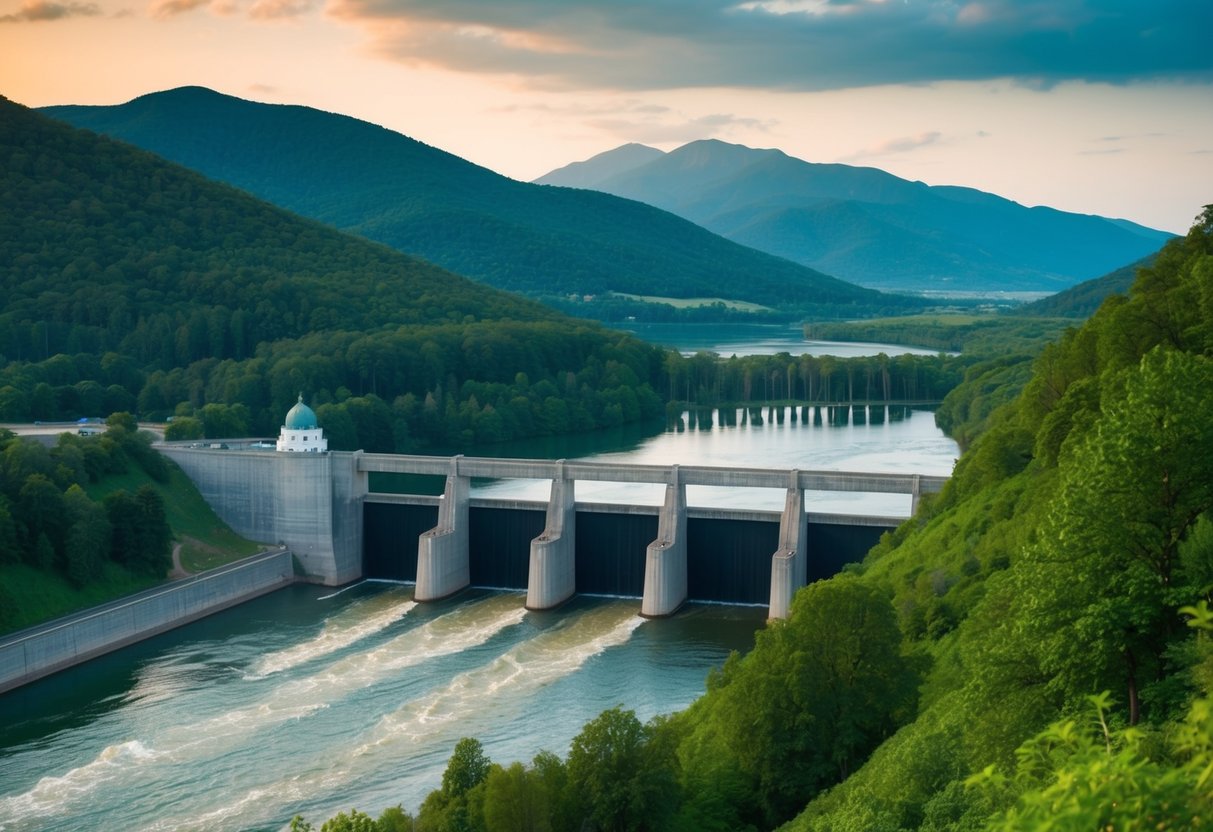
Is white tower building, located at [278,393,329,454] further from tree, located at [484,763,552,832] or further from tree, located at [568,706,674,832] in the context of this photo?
tree, located at [484,763,552,832]

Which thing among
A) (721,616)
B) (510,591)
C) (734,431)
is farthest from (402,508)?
Result: (734,431)

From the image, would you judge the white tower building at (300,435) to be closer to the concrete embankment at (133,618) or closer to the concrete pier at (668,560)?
the concrete embankment at (133,618)

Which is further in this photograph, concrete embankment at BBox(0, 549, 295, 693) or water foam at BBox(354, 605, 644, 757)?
concrete embankment at BBox(0, 549, 295, 693)

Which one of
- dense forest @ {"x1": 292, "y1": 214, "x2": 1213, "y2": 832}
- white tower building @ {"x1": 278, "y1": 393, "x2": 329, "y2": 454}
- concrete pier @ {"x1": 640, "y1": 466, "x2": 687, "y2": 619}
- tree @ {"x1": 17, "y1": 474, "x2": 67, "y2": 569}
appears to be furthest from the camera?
white tower building @ {"x1": 278, "y1": 393, "x2": 329, "y2": 454}

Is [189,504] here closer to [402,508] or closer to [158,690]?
[402,508]

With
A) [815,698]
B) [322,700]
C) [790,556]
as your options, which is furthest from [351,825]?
[790,556]

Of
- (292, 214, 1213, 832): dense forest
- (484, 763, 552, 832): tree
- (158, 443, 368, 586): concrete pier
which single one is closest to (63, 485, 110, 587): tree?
(158, 443, 368, 586): concrete pier
